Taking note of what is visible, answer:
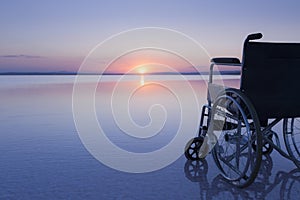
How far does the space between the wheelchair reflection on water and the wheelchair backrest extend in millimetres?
383

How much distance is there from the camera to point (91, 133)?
2.89m

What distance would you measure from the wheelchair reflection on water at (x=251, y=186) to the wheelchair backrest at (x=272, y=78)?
38 centimetres

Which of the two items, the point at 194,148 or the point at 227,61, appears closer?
the point at 227,61

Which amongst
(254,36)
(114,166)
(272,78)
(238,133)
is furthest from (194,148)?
(254,36)

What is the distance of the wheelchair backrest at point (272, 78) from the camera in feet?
5.50

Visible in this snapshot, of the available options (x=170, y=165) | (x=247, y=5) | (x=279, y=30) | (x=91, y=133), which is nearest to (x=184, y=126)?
(x=91, y=133)

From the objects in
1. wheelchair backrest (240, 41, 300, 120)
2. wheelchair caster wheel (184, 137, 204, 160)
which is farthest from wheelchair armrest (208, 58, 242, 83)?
wheelchair caster wheel (184, 137, 204, 160)

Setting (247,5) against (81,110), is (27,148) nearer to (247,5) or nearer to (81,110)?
(81,110)

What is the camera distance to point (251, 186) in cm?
165

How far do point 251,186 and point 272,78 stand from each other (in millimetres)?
641

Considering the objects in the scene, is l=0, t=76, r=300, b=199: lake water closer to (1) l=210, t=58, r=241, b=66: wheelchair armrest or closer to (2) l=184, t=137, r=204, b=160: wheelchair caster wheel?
(2) l=184, t=137, r=204, b=160: wheelchair caster wheel

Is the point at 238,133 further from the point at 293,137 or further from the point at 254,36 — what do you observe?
the point at 293,137

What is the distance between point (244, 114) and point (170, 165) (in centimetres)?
68

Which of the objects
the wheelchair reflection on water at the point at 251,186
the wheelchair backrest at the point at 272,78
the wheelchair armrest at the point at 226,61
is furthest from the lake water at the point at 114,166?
the wheelchair armrest at the point at 226,61
